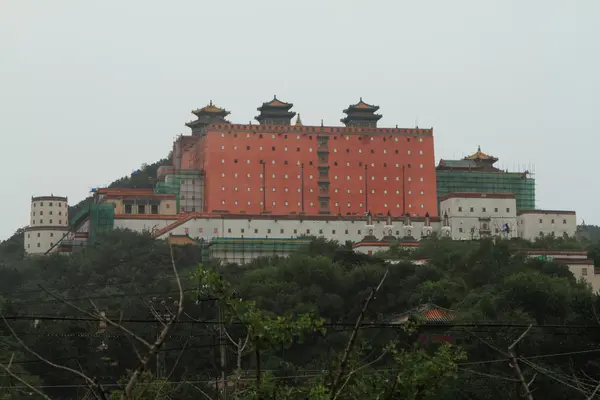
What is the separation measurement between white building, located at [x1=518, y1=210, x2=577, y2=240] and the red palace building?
5060mm

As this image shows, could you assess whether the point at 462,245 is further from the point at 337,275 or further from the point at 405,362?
the point at 405,362

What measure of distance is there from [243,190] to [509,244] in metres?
15.5

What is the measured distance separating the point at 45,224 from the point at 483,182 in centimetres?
2620

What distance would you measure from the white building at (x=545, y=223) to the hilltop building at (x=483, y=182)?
340 centimetres

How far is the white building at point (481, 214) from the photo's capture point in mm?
66875

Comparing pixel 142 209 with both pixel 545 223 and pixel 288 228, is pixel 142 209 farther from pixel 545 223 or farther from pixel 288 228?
pixel 545 223

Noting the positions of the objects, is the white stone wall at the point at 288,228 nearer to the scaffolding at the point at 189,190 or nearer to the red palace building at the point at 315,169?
the red palace building at the point at 315,169

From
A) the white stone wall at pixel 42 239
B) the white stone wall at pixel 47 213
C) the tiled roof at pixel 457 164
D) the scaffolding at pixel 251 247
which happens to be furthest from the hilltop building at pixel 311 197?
the white stone wall at pixel 47 213

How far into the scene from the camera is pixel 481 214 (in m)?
67.2

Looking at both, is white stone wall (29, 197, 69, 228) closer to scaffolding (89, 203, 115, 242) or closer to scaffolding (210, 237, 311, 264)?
scaffolding (89, 203, 115, 242)

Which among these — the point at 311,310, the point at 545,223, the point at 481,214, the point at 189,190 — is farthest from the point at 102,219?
the point at 311,310

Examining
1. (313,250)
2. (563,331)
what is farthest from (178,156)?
(563,331)

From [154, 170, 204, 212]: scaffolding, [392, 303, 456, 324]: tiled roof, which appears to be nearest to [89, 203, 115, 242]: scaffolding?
[154, 170, 204, 212]: scaffolding

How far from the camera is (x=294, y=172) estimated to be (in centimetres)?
6881
